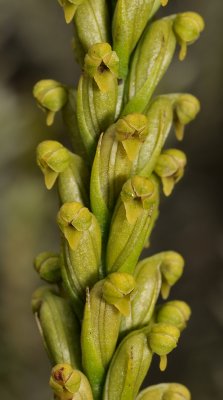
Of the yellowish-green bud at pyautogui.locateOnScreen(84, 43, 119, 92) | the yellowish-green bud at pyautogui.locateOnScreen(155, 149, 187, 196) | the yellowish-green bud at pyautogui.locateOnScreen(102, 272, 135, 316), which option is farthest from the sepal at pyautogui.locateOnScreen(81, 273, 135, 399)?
the yellowish-green bud at pyautogui.locateOnScreen(84, 43, 119, 92)

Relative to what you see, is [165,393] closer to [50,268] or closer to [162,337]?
[162,337]

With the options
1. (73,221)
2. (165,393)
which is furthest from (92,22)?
(165,393)

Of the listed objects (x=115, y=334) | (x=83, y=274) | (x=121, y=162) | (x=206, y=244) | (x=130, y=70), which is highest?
(x=130, y=70)

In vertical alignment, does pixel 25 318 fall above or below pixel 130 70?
below

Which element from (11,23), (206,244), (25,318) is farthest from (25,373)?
(11,23)

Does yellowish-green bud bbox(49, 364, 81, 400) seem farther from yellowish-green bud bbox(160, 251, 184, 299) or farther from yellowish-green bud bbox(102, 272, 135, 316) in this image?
yellowish-green bud bbox(160, 251, 184, 299)

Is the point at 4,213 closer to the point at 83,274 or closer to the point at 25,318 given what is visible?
the point at 25,318

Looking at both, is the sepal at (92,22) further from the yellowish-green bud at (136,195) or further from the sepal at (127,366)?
the sepal at (127,366)
